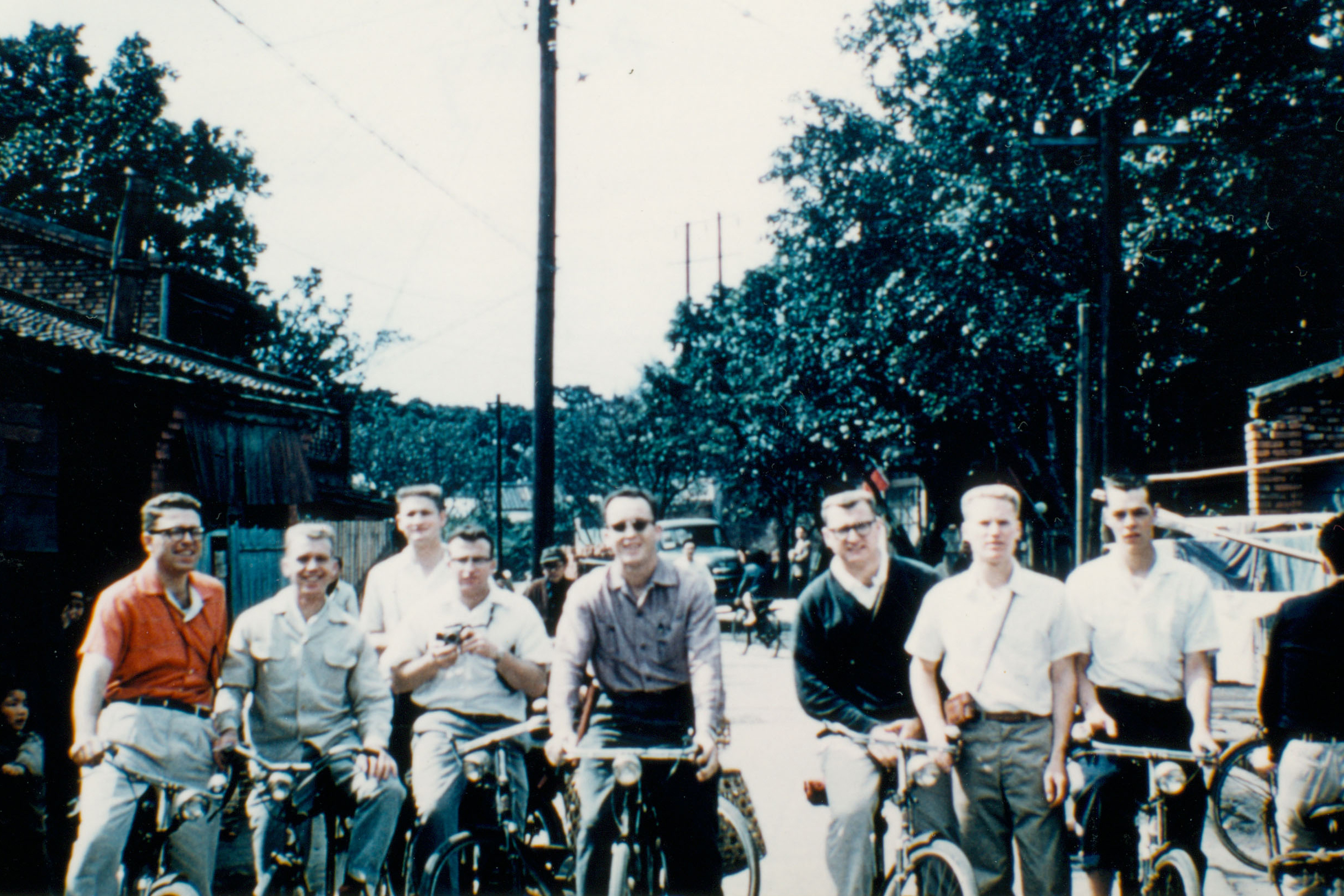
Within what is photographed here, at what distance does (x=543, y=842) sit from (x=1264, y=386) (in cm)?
1063

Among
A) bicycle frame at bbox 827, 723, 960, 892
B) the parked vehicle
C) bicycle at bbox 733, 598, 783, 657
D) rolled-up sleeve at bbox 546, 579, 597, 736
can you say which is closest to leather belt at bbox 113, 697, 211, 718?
rolled-up sleeve at bbox 546, 579, 597, 736

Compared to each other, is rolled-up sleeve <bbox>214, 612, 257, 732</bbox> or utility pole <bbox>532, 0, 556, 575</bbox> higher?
utility pole <bbox>532, 0, 556, 575</bbox>

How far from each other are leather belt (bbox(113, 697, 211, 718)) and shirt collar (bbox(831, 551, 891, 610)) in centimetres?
276

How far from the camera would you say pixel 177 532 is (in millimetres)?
4570

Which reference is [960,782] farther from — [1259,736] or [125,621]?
[125,621]

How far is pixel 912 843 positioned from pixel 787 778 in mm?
4772

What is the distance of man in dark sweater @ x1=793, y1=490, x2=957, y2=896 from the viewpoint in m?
4.36

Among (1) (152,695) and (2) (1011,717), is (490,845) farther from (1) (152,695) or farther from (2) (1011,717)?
(2) (1011,717)

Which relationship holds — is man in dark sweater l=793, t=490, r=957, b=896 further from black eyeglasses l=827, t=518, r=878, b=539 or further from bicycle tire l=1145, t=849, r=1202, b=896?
bicycle tire l=1145, t=849, r=1202, b=896

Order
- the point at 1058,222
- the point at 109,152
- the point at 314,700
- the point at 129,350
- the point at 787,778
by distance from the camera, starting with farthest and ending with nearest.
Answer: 1. the point at 109,152
2. the point at 1058,222
3. the point at 129,350
4. the point at 787,778
5. the point at 314,700

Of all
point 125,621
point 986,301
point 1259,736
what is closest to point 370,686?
point 125,621

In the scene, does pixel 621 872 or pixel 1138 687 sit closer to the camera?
pixel 621 872

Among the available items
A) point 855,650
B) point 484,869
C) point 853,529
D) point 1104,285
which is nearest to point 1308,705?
point 855,650

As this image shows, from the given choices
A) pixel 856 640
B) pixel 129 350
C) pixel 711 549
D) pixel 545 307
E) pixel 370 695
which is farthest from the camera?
pixel 711 549
